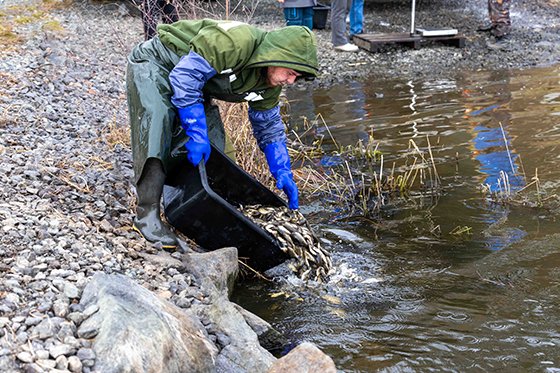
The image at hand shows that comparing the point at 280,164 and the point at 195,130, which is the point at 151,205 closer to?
the point at 195,130

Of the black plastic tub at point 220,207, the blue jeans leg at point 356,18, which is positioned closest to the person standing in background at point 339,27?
the blue jeans leg at point 356,18

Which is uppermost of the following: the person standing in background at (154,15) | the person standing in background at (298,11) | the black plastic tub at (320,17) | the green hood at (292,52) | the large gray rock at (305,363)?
the green hood at (292,52)

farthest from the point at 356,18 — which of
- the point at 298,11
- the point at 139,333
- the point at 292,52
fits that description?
the point at 139,333

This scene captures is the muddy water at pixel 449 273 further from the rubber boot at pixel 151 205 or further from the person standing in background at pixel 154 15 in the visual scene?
the person standing in background at pixel 154 15

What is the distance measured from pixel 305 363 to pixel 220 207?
1331 millimetres

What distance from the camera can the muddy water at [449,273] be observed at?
12.4 ft

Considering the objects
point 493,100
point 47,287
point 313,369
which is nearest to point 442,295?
point 313,369

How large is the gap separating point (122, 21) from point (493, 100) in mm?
7314

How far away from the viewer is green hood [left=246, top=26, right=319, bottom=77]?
13.3ft

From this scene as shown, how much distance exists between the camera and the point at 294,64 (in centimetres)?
405

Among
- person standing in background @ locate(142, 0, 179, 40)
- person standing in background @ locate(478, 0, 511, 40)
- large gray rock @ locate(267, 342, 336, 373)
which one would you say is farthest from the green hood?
person standing in background @ locate(478, 0, 511, 40)

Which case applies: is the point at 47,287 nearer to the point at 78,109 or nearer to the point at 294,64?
the point at 294,64

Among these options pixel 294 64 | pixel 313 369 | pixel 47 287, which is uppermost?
pixel 294 64

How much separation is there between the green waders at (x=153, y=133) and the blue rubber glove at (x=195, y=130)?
164 millimetres
